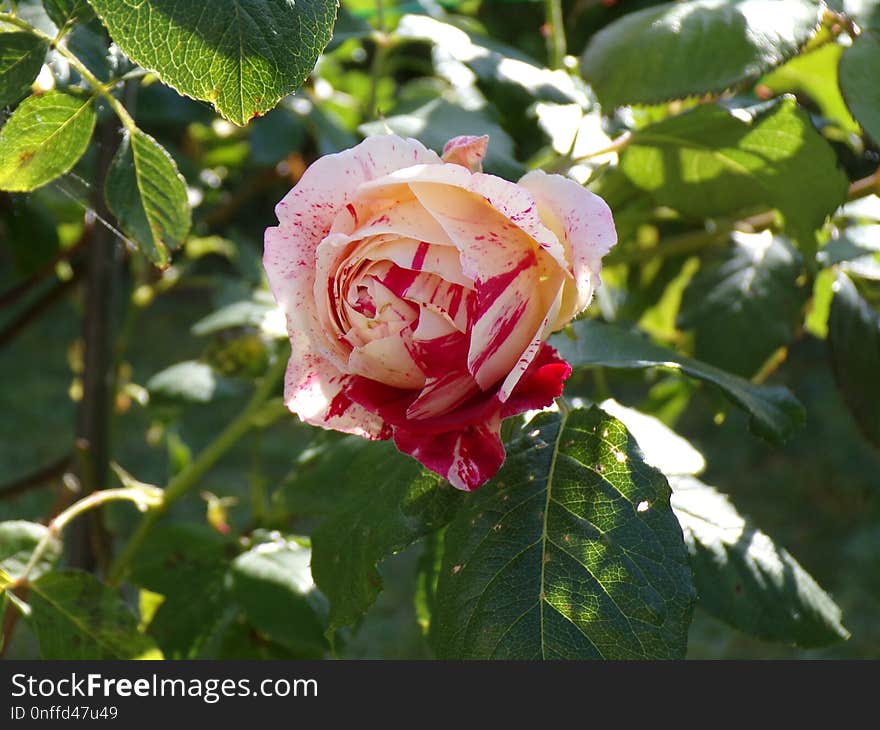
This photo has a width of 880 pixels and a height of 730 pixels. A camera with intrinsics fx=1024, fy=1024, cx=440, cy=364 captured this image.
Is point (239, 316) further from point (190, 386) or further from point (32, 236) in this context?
point (32, 236)

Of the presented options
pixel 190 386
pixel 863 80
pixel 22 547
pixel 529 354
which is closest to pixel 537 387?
pixel 529 354

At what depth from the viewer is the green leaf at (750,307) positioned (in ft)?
2.27

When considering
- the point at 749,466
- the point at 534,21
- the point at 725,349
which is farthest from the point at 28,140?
the point at 749,466

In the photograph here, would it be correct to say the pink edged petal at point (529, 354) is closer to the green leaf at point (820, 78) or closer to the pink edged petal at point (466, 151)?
the pink edged petal at point (466, 151)

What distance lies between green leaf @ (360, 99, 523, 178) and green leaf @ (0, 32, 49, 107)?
0.59ft

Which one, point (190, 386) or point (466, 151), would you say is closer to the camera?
point (466, 151)

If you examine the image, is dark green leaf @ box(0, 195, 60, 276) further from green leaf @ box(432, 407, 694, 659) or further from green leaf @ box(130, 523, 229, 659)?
green leaf @ box(432, 407, 694, 659)

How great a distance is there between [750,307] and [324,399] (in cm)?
39

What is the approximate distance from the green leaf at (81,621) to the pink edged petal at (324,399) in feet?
0.71

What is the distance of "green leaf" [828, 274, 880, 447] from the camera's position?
64 centimetres

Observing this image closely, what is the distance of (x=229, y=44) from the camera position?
0.35 meters

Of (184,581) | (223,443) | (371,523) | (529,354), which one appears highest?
(529,354)

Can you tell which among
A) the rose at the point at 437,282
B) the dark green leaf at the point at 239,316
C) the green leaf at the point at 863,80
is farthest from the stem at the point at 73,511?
the green leaf at the point at 863,80

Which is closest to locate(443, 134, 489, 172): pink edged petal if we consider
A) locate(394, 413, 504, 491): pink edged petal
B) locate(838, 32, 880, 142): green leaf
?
locate(394, 413, 504, 491): pink edged petal
